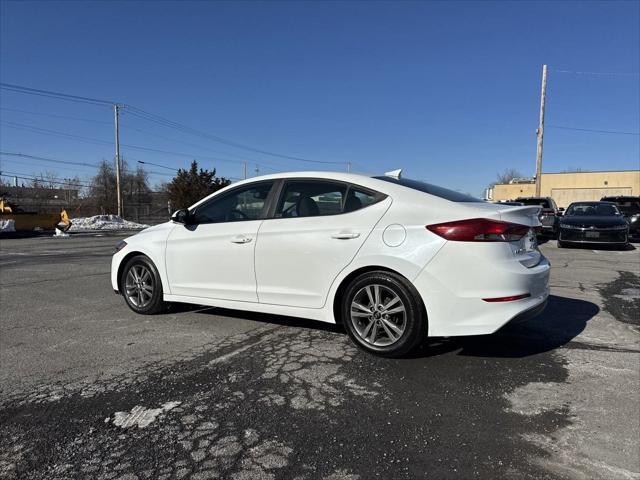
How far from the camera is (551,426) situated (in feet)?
9.05

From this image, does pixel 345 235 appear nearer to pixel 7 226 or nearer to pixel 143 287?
pixel 143 287

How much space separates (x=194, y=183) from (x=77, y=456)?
47865mm

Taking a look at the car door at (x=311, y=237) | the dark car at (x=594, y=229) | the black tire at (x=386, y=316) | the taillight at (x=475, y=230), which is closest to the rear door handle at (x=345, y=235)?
the car door at (x=311, y=237)

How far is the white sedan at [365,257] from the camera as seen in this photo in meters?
3.49

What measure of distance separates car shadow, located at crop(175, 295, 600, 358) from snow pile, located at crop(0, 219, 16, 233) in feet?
68.1

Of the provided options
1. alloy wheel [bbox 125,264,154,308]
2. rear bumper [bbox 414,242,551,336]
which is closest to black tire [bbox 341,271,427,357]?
rear bumper [bbox 414,242,551,336]

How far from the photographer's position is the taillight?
3.48 meters

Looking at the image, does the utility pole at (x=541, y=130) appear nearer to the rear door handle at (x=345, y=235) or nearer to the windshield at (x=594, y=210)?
the windshield at (x=594, y=210)

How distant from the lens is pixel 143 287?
5.40 metres

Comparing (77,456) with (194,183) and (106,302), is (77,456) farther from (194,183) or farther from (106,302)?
(194,183)

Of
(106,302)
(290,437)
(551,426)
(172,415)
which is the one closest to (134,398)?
(172,415)

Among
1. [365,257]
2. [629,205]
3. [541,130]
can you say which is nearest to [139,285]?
[365,257]

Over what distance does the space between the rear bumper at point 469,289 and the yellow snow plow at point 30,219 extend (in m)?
24.8

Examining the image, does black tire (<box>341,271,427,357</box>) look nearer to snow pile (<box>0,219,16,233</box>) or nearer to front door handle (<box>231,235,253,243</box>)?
front door handle (<box>231,235,253,243</box>)
